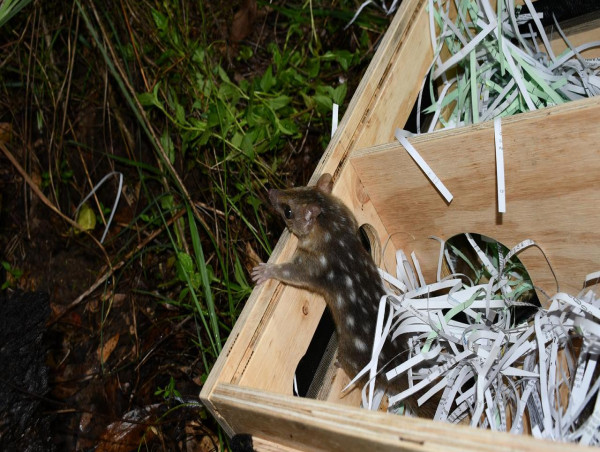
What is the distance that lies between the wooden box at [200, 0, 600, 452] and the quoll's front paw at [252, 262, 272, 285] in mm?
34

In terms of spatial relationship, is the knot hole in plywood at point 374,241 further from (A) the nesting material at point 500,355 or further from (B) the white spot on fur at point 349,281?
(B) the white spot on fur at point 349,281

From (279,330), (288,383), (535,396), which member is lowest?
(535,396)

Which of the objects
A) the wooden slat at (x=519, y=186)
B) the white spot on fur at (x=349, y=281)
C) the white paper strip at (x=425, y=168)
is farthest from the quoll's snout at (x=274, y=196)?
the white paper strip at (x=425, y=168)

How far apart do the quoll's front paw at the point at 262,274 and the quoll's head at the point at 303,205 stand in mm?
364

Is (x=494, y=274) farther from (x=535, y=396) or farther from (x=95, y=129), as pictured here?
(x=95, y=129)

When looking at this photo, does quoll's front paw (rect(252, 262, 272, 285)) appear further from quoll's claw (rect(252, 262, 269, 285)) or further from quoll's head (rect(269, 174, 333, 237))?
quoll's head (rect(269, 174, 333, 237))

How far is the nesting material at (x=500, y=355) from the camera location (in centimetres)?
216

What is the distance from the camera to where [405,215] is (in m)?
2.96

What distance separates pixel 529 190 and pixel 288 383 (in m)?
1.33

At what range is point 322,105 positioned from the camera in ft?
12.9

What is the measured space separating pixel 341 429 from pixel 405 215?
152cm

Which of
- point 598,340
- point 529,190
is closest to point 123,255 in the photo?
point 529,190

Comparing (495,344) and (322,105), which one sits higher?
→ (322,105)

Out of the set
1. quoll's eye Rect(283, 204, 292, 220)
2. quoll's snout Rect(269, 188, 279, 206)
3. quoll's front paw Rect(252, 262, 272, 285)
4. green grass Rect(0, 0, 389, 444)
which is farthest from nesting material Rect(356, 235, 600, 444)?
green grass Rect(0, 0, 389, 444)
